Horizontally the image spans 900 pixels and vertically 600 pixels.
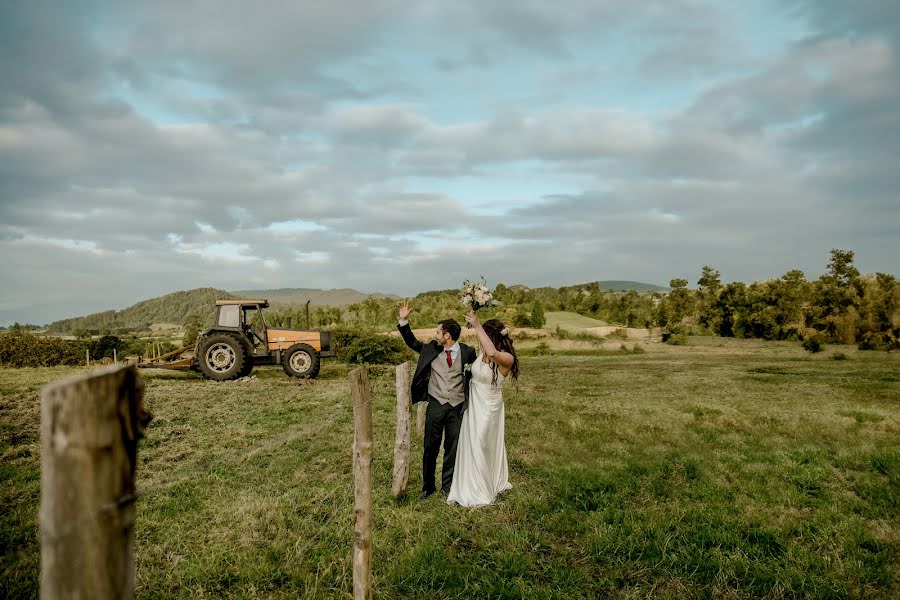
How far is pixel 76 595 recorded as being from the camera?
154 cm

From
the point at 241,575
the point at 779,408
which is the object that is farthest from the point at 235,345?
the point at 779,408

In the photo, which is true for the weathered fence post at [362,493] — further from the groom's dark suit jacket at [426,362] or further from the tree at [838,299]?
the tree at [838,299]

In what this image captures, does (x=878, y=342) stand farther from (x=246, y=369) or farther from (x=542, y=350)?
(x=246, y=369)

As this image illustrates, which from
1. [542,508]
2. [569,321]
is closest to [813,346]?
[569,321]

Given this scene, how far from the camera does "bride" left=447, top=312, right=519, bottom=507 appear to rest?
6984 mm

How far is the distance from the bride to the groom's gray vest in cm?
18

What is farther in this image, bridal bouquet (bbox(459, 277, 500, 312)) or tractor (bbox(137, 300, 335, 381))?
tractor (bbox(137, 300, 335, 381))

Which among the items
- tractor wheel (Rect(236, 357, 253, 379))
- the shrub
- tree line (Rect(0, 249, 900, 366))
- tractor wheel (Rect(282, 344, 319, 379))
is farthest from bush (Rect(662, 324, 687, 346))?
tractor wheel (Rect(236, 357, 253, 379))

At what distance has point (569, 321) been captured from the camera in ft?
176

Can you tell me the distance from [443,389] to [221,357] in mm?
13613

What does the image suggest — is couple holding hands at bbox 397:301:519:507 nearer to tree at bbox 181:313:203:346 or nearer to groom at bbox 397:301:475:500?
groom at bbox 397:301:475:500

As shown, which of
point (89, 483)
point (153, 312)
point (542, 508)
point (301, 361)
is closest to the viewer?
point (89, 483)

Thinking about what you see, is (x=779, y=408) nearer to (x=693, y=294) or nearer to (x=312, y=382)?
(x=312, y=382)

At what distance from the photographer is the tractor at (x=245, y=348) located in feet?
60.2
